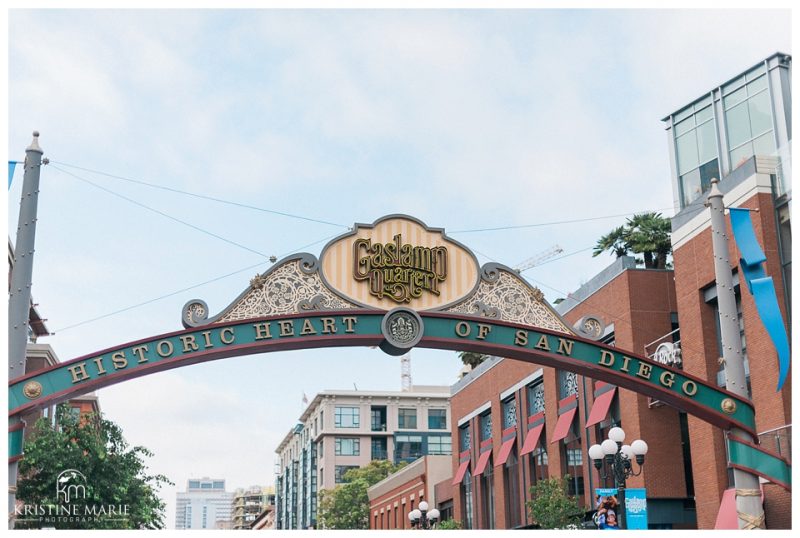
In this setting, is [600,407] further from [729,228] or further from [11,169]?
[11,169]

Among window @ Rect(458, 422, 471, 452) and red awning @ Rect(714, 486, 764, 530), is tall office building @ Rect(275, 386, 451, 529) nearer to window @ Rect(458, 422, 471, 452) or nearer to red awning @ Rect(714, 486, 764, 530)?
window @ Rect(458, 422, 471, 452)

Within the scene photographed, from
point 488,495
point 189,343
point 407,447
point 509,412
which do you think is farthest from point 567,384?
point 407,447

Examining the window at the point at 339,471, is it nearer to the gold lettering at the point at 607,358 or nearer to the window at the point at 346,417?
the window at the point at 346,417

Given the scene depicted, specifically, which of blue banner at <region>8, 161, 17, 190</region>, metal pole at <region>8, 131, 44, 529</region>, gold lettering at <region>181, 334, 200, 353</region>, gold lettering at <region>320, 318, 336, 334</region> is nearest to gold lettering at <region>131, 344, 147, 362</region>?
gold lettering at <region>181, 334, 200, 353</region>

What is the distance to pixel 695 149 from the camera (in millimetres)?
34531

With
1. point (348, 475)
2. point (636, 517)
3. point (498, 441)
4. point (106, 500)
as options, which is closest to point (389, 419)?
point (348, 475)

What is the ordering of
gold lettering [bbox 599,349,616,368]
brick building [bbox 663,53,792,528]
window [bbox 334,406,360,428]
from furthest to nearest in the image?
window [bbox 334,406,360,428]
brick building [bbox 663,53,792,528]
gold lettering [bbox 599,349,616,368]

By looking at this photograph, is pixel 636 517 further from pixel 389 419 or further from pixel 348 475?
pixel 389 419

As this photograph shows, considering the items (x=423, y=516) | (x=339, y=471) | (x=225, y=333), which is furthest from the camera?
(x=339, y=471)

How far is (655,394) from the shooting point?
18.6 meters

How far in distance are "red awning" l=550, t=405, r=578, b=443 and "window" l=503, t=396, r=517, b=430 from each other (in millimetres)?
6802

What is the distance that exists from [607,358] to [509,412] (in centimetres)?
→ 2936

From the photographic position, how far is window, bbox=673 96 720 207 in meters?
33.6

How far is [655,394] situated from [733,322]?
1980 mm
